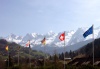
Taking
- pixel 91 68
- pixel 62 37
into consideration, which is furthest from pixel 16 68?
pixel 91 68

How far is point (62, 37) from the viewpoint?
170ft

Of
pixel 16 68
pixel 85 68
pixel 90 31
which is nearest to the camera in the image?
pixel 90 31

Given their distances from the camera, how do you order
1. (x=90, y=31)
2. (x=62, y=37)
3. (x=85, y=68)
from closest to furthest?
(x=90, y=31)
(x=85, y=68)
(x=62, y=37)

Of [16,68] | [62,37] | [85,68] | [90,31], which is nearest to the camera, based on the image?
[90,31]

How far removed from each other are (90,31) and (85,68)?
7.97 metres

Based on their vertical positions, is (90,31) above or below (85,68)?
above

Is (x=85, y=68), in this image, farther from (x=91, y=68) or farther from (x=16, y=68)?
(x=16, y=68)

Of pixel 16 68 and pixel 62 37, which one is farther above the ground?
pixel 62 37

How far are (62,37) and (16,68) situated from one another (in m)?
29.8

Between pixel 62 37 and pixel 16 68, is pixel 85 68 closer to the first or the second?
pixel 62 37

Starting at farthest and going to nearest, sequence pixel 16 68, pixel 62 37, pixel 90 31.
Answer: pixel 16 68, pixel 62 37, pixel 90 31

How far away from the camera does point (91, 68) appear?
4569cm

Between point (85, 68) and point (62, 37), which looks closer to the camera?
point (85, 68)

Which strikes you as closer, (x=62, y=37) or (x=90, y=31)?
(x=90, y=31)
